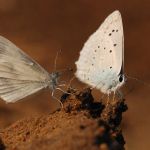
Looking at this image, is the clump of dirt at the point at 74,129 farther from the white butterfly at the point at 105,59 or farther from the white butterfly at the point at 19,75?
the white butterfly at the point at 19,75

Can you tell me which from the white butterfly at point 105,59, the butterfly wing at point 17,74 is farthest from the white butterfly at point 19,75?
the white butterfly at point 105,59

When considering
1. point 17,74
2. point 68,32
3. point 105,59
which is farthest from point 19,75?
point 68,32

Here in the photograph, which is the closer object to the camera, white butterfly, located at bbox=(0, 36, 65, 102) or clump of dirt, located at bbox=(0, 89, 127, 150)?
clump of dirt, located at bbox=(0, 89, 127, 150)

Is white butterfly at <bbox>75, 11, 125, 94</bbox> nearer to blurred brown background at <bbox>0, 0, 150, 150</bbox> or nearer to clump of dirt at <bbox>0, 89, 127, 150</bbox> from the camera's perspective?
clump of dirt at <bbox>0, 89, 127, 150</bbox>

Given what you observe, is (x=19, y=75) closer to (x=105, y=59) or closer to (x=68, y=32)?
(x=105, y=59)

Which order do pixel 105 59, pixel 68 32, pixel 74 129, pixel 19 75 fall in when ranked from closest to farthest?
pixel 74 129 < pixel 105 59 < pixel 19 75 < pixel 68 32

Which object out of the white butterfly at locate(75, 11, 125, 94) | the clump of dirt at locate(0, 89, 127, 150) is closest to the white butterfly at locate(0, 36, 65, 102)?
the white butterfly at locate(75, 11, 125, 94)
